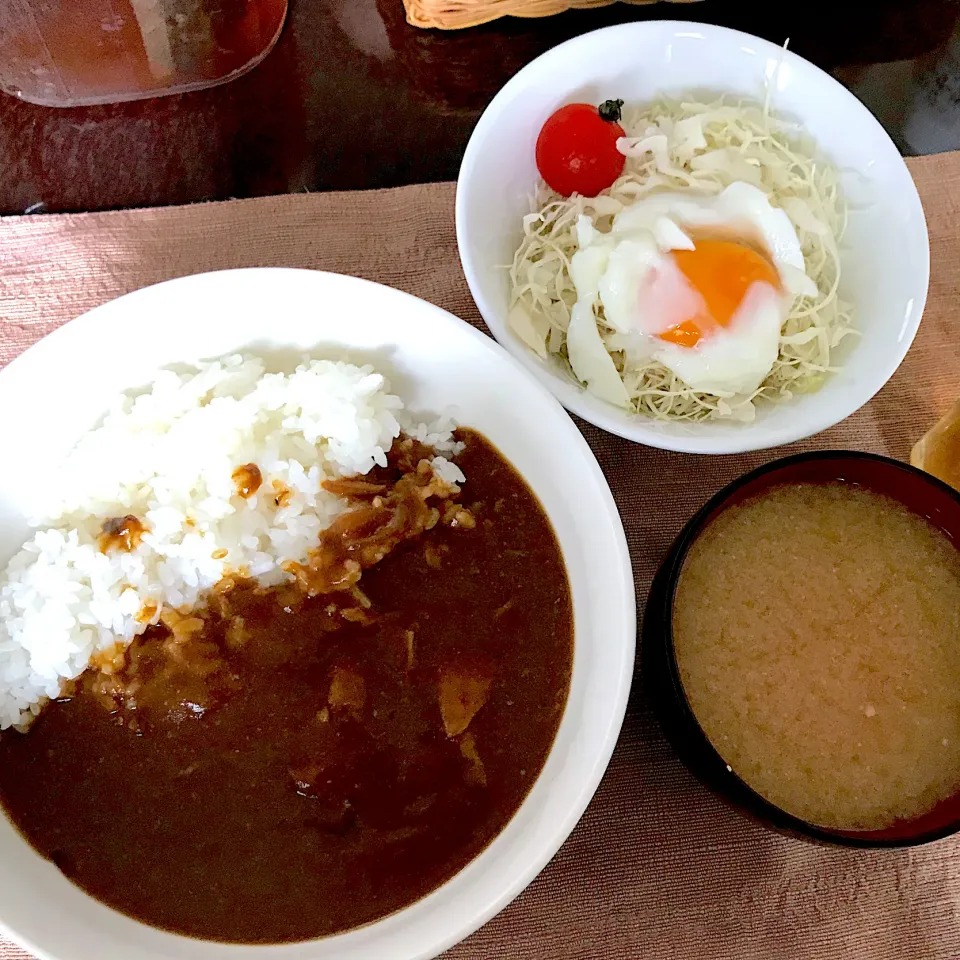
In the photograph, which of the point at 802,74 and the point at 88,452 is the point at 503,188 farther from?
the point at 88,452

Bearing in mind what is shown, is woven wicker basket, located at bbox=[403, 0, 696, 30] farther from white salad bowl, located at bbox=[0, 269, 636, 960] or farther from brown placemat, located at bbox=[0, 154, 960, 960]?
white salad bowl, located at bbox=[0, 269, 636, 960]

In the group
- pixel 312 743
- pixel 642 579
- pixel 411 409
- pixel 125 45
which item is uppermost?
pixel 125 45

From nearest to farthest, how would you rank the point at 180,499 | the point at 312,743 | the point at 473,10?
the point at 312,743
the point at 180,499
the point at 473,10

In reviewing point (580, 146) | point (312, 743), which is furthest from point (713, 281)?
point (312, 743)

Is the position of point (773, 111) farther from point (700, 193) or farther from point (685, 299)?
point (685, 299)

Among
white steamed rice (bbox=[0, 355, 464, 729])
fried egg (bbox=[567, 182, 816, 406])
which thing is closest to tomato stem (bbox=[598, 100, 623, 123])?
fried egg (bbox=[567, 182, 816, 406])
